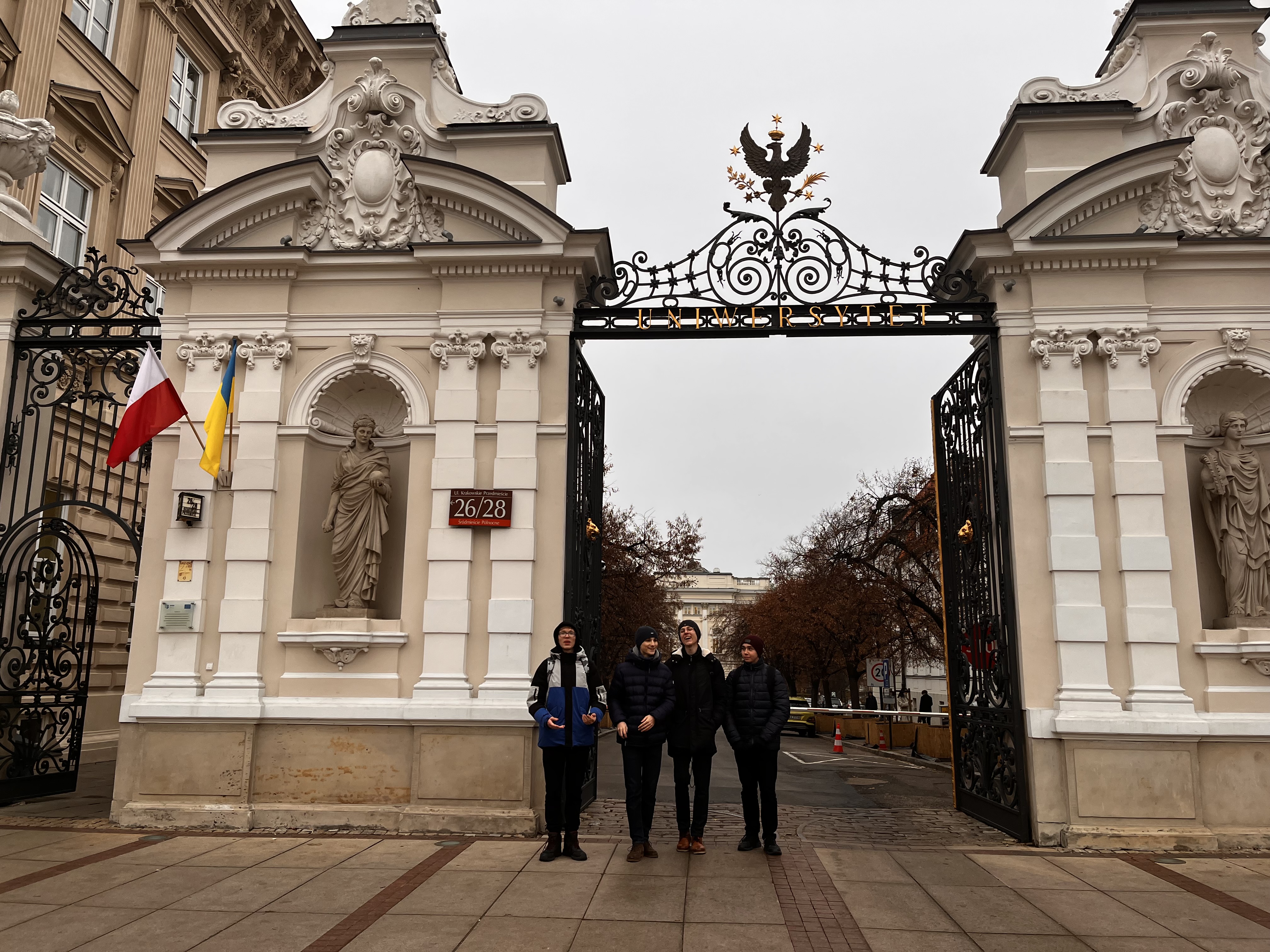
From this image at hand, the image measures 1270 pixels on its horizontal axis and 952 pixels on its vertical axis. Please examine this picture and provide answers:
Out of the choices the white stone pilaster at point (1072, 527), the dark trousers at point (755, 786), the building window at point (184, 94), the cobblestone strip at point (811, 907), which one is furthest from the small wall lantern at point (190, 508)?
the building window at point (184, 94)

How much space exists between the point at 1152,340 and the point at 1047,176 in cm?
203

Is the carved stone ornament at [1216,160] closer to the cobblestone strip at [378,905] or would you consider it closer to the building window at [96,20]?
the cobblestone strip at [378,905]

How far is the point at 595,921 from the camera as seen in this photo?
6250mm

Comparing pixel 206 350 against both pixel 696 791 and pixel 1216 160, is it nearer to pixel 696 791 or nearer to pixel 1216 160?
pixel 696 791

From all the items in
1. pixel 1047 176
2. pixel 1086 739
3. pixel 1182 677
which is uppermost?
pixel 1047 176

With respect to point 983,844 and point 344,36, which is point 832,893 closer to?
point 983,844

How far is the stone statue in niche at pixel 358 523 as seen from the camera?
1020 centimetres

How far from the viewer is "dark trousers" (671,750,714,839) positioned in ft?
27.0

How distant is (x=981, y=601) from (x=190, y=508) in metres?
8.21

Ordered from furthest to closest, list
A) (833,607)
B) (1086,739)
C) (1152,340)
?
(833,607), (1152,340), (1086,739)

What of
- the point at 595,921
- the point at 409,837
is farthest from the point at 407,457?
the point at 595,921

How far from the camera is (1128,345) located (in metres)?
9.75

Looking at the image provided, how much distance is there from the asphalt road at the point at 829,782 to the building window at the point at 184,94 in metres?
16.3

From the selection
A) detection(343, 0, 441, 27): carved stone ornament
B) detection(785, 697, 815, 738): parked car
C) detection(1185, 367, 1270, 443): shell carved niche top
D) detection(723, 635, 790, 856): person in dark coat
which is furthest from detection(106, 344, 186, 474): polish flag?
detection(785, 697, 815, 738): parked car
